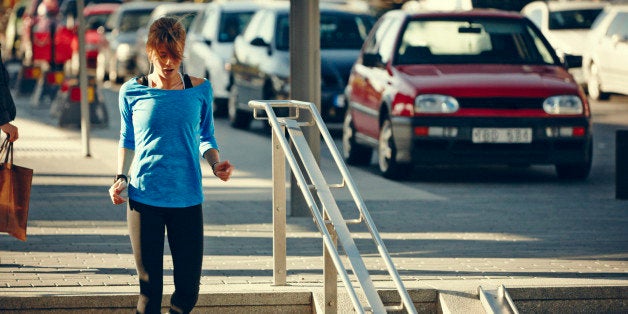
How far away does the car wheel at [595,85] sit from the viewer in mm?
24984

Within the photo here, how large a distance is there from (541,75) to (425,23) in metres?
1.51

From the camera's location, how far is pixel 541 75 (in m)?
13.8

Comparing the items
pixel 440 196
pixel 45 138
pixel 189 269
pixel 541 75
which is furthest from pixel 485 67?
pixel 189 269

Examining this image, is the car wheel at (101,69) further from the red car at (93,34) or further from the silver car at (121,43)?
the red car at (93,34)

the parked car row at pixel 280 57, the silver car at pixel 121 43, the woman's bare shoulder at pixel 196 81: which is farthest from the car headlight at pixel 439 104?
the silver car at pixel 121 43

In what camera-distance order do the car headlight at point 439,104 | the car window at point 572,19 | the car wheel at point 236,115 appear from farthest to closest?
the car window at point 572,19, the car wheel at point 236,115, the car headlight at point 439,104

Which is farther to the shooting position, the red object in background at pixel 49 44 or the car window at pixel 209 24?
the red object in background at pixel 49 44

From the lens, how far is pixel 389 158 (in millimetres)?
13688

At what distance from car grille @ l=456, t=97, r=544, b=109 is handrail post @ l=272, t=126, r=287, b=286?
5.97m

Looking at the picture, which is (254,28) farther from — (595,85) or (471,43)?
(595,85)

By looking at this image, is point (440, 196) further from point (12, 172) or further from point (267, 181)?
point (12, 172)

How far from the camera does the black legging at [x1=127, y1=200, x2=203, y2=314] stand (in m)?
5.95

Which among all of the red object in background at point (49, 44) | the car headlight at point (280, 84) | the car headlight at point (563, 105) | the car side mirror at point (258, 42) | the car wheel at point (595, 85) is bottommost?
the car wheel at point (595, 85)

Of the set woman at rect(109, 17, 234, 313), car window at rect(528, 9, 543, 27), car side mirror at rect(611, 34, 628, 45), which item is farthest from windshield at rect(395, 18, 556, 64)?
car window at rect(528, 9, 543, 27)
